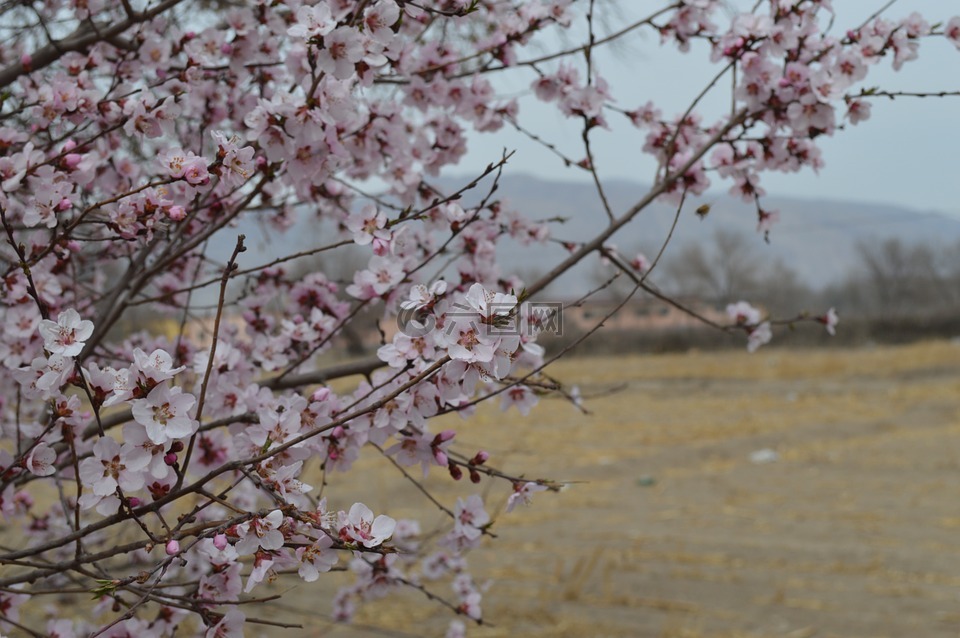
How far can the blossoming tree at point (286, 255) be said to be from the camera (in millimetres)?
1375

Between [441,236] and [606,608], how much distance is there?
3028 mm

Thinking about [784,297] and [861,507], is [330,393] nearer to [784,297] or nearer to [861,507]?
[861,507]

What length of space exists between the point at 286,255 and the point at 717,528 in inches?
229

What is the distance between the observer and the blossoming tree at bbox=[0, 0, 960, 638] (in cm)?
138

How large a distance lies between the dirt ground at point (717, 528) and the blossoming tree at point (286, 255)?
761mm

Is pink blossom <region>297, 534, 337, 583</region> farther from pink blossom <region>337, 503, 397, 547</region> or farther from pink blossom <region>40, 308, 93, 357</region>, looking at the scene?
pink blossom <region>40, 308, 93, 357</region>

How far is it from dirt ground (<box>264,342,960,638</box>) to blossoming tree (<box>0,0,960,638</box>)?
0.76 m

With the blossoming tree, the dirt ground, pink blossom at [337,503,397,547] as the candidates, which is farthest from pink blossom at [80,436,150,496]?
the dirt ground

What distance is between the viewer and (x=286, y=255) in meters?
2.07

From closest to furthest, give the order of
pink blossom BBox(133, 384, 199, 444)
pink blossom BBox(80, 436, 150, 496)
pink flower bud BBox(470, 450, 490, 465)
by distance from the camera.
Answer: pink blossom BBox(133, 384, 199, 444)
pink blossom BBox(80, 436, 150, 496)
pink flower bud BBox(470, 450, 490, 465)

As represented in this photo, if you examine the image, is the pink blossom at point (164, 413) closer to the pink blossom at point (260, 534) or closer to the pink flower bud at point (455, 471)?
the pink blossom at point (260, 534)

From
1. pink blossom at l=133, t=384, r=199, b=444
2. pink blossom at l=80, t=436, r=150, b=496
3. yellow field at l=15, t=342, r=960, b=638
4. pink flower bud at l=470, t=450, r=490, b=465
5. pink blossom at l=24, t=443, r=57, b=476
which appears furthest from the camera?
yellow field at l=15, t=342, r=960, b=638

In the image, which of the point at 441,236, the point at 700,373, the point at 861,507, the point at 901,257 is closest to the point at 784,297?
the point at 901,257

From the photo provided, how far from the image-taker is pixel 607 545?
21.5 ft
